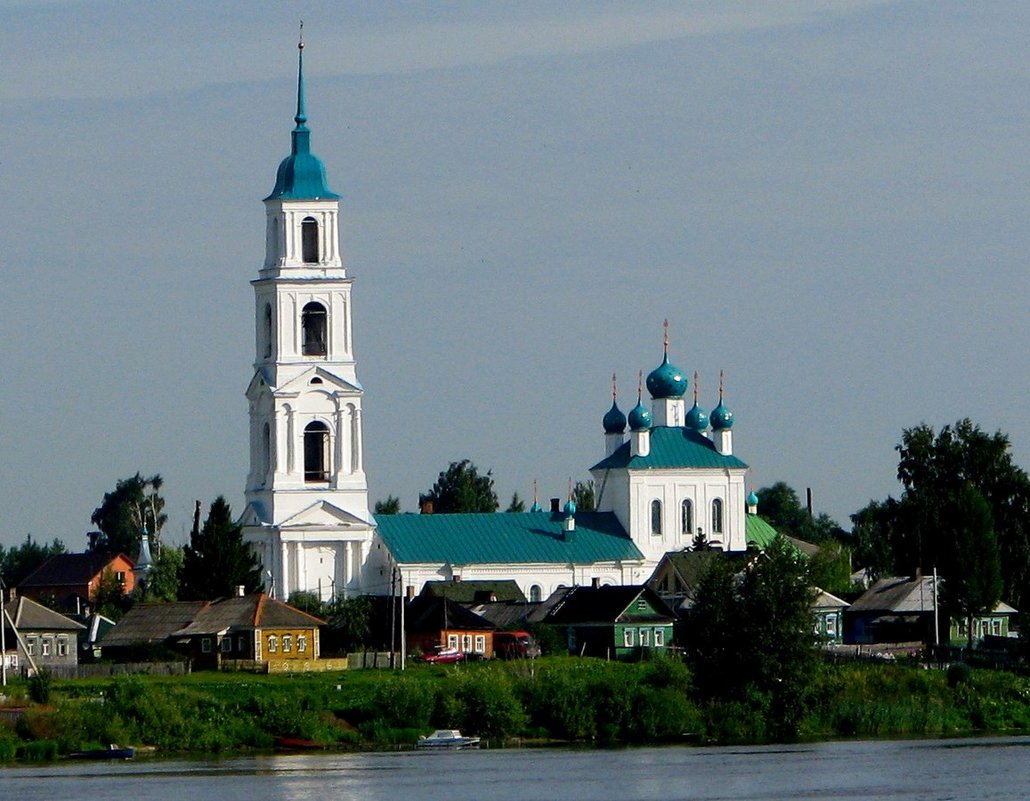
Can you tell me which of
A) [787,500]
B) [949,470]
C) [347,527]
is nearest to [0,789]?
[347,527]

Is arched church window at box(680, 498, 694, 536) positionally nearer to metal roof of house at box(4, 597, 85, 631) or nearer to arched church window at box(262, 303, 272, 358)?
arched church window at box(262, 303, 272, 358)

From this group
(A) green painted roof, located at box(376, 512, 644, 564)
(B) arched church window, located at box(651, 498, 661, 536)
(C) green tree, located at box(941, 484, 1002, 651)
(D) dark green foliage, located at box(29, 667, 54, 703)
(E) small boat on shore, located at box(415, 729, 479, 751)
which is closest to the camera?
(E) small boat on shore, located at box(415, 729, 479, 751)

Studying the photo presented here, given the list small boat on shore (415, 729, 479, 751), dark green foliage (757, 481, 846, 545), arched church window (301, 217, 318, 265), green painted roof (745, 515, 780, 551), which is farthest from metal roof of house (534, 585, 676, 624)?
dark green foliage (757, 481, 846, 545)

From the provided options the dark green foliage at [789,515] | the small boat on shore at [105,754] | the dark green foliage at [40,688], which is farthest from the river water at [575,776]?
the dark green foliage at [789,515]

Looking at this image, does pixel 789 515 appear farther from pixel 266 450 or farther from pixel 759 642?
pixel 759 642

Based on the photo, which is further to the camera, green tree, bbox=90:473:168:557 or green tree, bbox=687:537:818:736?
green tree, bbox=90:473:168:557

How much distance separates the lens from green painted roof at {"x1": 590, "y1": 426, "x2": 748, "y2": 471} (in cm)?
10569

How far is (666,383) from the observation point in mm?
107000

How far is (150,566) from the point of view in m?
111

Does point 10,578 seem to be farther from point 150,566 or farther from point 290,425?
point 290,425

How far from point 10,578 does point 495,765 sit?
7356 centimetres

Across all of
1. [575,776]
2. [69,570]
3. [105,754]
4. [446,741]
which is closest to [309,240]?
[446,741]

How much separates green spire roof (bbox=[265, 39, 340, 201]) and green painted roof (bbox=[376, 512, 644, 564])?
1057 cm

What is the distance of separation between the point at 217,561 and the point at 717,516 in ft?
71.4
